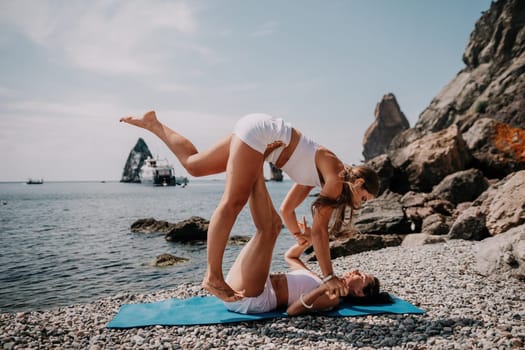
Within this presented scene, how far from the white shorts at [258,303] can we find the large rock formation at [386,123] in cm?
9729

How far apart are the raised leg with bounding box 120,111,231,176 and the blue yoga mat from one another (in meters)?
1.75

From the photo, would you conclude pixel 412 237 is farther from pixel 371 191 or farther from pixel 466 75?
pixel 466 75

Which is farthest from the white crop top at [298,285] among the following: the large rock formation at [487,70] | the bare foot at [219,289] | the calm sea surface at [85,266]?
the large rock formation at [487,70]

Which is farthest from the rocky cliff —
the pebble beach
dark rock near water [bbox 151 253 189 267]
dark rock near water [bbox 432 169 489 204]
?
dark rock near water [bbox 151 253 189 267]

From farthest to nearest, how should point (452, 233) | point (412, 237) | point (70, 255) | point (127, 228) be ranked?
point (127, 228) < point (70, 255) < point (412, 237) < point (452, 233)

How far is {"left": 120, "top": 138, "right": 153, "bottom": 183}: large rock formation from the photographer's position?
508 feet

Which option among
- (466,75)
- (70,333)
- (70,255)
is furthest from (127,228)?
(466,75)

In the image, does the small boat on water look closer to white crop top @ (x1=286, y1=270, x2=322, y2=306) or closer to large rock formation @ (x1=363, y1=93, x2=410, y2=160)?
large rock formation @ (x1=363, y1=93, x2=410, y2=160)

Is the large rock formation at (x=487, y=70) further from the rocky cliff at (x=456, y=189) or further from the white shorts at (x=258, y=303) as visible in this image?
the white shorts at (x=258, y=303)

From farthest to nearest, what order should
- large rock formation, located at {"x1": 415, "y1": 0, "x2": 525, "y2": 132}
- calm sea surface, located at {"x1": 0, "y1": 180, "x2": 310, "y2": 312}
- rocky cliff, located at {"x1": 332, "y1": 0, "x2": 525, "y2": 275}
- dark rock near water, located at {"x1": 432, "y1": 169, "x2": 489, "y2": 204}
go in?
large rock formation, located at {"x1": 415, "y1": 0, "x2": 525, "y2": 132} < dark rock near water, located at {"x1": 432, "y1": 169, "x2": 489, "y2": 204} < calm sea surface, located at {"x1": 0, "y1": 180, "x2": 310, "y2": 312} < rocky cliff, located at {"x1": 332, "y1": 0, "x2": 525, "y2": 275}

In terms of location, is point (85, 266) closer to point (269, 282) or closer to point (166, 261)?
point (166, 261)

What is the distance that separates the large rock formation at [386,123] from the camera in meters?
98.2

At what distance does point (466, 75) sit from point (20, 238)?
50.4m

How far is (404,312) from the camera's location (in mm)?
4566
